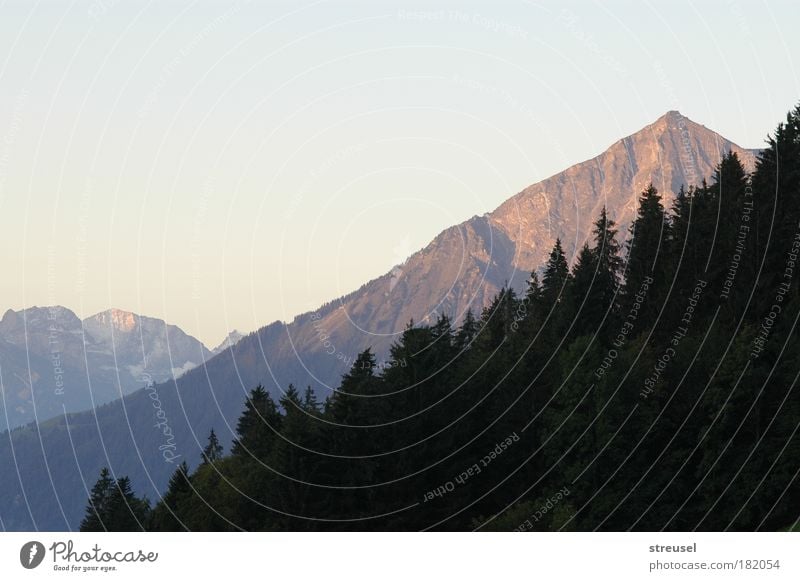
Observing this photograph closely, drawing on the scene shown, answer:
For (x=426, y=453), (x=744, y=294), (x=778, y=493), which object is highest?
(x=744, y=294)

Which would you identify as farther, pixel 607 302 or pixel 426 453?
pixel 607 302

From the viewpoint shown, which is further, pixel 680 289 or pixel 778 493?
pixel 680 289

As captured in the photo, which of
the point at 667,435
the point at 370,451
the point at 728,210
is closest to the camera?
the point at 667,435

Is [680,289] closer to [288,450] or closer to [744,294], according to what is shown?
[744,294]

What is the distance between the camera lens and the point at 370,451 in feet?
409

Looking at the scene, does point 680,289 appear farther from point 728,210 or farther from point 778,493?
point 778,493

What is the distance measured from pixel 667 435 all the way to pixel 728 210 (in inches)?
1234

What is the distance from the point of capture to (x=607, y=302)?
14662cm
